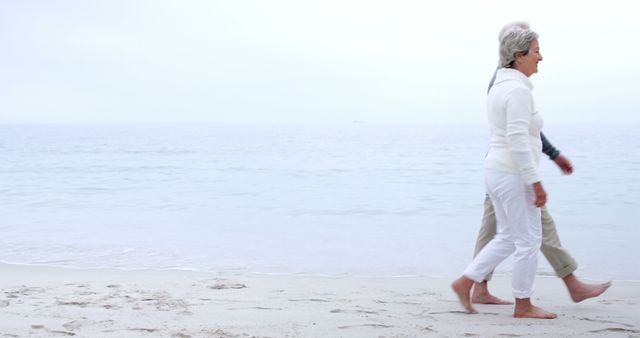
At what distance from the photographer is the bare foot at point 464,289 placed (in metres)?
4.03

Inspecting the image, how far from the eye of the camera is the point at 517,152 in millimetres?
3500

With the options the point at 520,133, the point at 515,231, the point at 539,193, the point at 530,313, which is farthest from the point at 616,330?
the point at 520,133

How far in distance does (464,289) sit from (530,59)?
1.34 m

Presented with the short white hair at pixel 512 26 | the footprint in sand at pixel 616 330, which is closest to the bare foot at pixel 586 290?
the footprint in sand at pixel 616 330

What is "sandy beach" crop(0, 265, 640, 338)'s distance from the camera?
355cm

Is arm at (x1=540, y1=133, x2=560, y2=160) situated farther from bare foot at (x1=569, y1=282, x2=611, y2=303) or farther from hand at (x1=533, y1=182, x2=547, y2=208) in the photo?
bare foot at (x1=569, y1=282, x2=611, y2=303)

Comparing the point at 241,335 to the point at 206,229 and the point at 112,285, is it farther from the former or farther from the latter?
the point at 206,229

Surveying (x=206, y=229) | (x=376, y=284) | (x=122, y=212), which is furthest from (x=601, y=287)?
(x=122, y=212)

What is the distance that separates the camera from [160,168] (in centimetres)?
2439

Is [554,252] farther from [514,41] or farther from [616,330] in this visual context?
[514,41]

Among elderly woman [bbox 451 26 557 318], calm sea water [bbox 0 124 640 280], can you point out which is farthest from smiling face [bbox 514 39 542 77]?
calm sea water [bbox 0 124 640 280]

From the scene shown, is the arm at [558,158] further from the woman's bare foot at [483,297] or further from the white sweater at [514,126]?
the woman's bare foot at [483,297]

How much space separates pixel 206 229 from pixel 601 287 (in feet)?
19.7

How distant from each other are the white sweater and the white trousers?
0.08m
